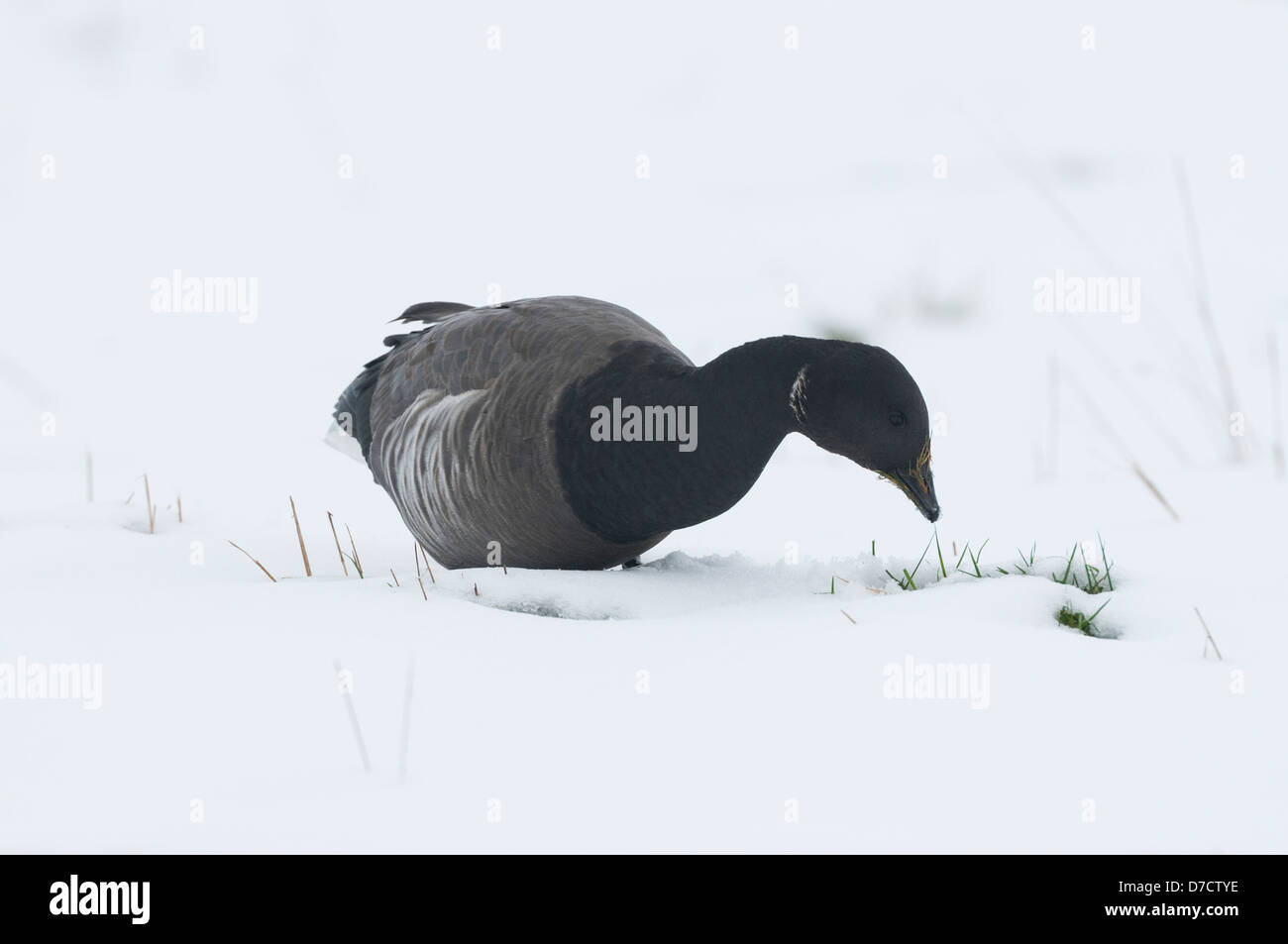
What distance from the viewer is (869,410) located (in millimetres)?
3799

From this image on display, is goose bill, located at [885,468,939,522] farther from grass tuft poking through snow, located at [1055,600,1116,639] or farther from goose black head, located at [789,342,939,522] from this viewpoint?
grass tuft poking through snow, located at [1055,600,1116,639]

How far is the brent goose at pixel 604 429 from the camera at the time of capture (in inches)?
152

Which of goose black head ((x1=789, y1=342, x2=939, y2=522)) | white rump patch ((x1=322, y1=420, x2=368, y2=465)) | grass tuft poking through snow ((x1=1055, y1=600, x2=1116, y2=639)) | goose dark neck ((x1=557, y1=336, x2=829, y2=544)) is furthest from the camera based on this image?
white rump patch ((x1=322, y1=420, x2=368, y2=465))

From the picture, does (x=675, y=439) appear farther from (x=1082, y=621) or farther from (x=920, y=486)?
(x=1082, y=621)

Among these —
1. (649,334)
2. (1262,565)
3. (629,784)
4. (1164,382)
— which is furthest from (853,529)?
(1164,382)

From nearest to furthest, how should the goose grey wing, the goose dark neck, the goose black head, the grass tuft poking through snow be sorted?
the grass tuft poking through snow < the goose black head < the goose dark neck < the goose grey wing

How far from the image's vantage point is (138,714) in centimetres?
273

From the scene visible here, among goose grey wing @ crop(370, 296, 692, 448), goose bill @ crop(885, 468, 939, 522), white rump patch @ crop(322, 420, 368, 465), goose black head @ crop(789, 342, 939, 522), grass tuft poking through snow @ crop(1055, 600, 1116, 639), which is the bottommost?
grass tuft poking through snow @ crop(1055, 600, 1116, 639)

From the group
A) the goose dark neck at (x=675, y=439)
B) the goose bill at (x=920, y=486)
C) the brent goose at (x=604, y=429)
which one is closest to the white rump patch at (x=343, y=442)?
the brent goose at (x=604, y=429)

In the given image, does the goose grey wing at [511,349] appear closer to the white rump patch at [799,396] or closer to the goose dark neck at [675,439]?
the goose dark neck at [675,439]

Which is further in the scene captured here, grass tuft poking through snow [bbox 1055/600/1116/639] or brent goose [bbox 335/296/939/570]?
brent goose [bbox 335/296/939/570]

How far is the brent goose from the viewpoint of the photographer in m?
3.86

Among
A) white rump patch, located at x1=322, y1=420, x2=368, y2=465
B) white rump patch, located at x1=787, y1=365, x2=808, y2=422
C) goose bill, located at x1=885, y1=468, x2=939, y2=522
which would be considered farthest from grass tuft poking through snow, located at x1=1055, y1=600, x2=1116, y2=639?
white rump patch, located at x1=322, y1=420, x2=368, y2=465

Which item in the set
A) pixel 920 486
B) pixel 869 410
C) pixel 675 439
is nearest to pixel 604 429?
pixel 675 439
